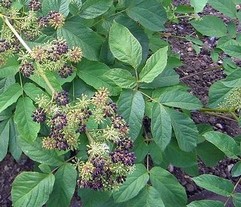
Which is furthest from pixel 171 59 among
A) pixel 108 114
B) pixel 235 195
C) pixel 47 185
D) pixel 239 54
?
pixel 108 114

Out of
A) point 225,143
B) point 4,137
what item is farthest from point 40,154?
point 225,143

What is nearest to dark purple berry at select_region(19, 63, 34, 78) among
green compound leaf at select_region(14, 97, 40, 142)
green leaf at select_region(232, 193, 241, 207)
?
green compound leaf at select_region(14, 97, 40, 142)

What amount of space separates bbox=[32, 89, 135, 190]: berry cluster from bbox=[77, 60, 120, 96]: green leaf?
413mm

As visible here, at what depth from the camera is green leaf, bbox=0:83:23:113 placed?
1499mm

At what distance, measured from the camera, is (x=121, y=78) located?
154 centimetres

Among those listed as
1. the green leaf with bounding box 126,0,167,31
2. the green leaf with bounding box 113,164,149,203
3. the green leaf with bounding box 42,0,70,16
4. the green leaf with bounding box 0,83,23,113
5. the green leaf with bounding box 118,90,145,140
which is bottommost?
the green leaf with bounding box 113,164,149,203

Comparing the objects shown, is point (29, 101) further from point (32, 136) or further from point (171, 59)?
point (171, 59)

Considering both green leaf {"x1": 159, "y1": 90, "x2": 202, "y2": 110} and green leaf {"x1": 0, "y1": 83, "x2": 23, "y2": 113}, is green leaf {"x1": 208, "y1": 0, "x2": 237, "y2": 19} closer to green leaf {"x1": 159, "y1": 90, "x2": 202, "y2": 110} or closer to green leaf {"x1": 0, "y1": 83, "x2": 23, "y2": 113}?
green leaf {"x1": 159, "y1": 90, "x2": 202, "y2": 110}

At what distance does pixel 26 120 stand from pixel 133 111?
0.30 meters

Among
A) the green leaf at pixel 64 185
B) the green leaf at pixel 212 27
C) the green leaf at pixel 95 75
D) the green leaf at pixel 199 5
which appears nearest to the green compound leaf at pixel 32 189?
the green leaf at pixel 64 185

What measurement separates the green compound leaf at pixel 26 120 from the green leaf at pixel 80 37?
0.21 m

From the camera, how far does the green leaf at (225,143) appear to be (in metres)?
1.60

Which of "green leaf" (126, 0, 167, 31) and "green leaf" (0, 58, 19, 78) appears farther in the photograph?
"green leaf" (126, 0, 167, 31)

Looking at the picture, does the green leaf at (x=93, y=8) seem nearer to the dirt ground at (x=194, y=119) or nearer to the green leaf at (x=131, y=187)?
the green leaf at (x=131, y=187)
